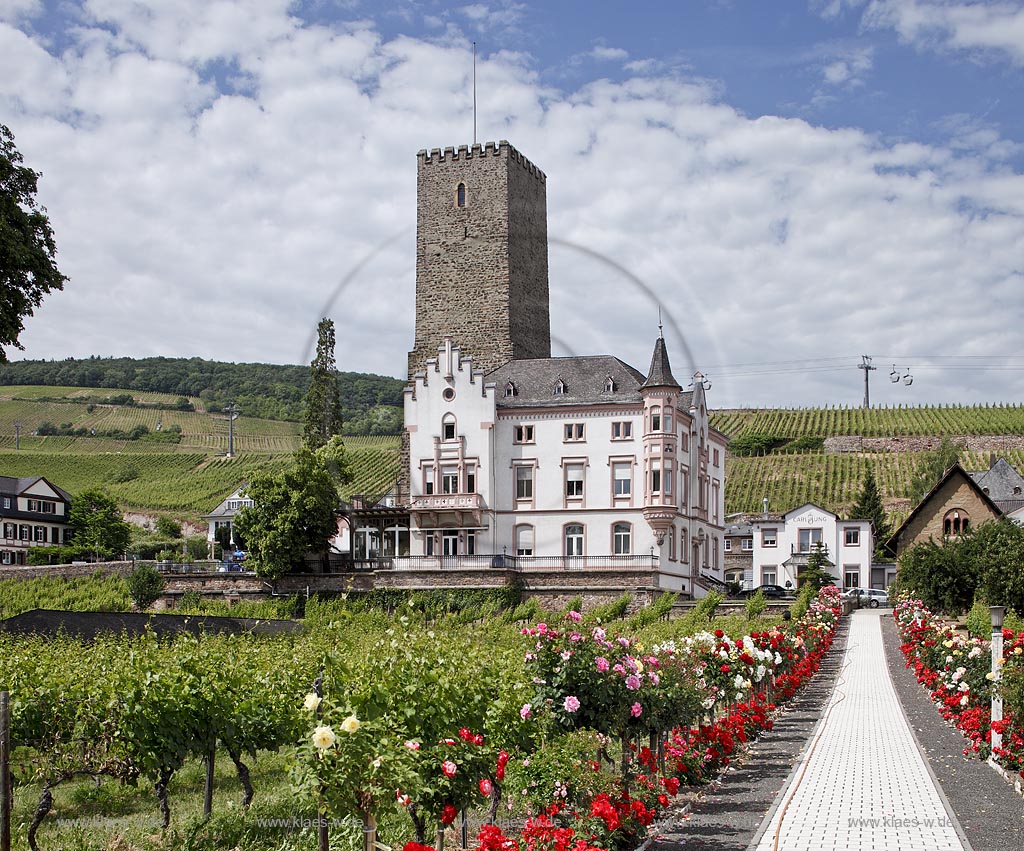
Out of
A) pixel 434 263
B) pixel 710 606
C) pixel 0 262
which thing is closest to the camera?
pixel 0 262

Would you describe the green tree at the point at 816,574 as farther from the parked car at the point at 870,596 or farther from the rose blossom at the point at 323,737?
the rose blossom at the point at 323,737

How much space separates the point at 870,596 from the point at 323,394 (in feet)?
129

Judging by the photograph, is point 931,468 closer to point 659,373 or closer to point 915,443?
point 915,443

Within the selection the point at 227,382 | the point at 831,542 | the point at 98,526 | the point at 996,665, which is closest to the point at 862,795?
the point at 996,665

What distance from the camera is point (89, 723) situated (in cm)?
1905

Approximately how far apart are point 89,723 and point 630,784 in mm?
8289

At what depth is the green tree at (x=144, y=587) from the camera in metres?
73.2

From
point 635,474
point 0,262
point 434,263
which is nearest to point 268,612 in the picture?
point 635,474

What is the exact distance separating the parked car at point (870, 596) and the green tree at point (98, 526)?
196ft

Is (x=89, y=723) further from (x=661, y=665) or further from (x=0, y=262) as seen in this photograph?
(x=0, y=262)

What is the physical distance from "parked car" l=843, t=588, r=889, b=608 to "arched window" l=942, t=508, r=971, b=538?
23.3 ft

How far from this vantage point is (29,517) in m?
113

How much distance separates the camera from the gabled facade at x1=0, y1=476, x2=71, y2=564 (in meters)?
110

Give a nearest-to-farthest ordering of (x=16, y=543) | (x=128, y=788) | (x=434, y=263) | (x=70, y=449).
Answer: (x=128, y=788)
(x=434, y=263)
(x=16, y=543)
(x=70, y=449)
